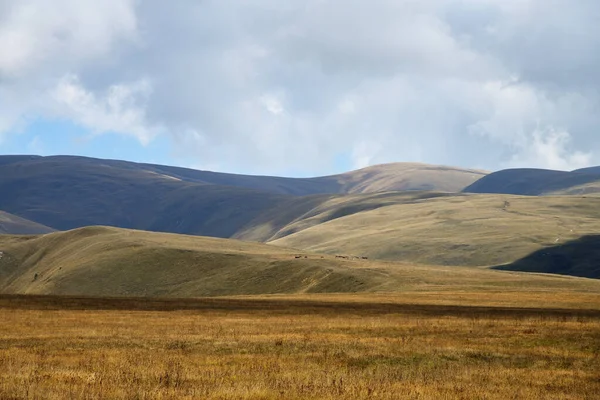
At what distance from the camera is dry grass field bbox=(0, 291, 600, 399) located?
22031mm

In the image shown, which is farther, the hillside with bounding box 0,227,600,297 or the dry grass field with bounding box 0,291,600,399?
the hillside with bounding box 0,227,600,297

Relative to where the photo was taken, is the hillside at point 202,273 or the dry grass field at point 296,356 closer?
the dry grass field at point 296,356

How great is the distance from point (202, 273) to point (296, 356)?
Answer: 112151 millimetres

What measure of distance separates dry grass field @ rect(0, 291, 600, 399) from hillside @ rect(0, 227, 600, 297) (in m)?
59.8

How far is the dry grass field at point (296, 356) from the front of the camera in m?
22.0

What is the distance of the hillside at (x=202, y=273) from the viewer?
383 feet

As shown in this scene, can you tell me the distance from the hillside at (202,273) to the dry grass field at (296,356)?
59.8 meters

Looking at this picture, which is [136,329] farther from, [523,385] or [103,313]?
[523,385]

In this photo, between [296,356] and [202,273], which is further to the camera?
[202,273]

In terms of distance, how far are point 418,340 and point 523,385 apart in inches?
482

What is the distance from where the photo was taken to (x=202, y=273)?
14100cm

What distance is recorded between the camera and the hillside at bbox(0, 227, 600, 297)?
11669cm

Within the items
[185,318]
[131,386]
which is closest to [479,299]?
[185,318]

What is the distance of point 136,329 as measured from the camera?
4184cm
